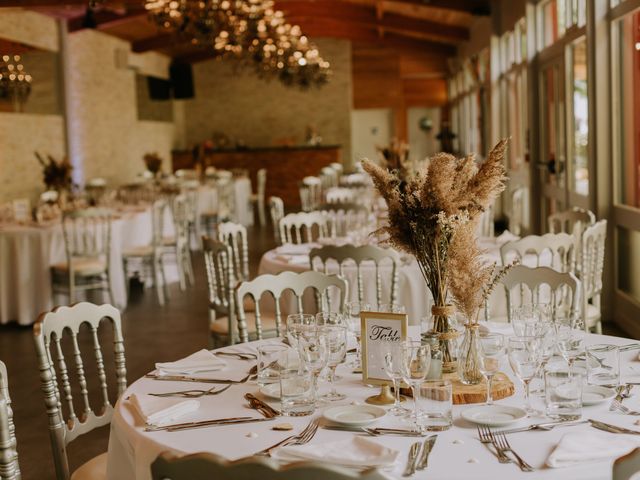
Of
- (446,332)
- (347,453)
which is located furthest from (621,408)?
(347,453)

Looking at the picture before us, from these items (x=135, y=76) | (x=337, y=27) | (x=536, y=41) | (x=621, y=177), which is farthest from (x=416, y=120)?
(x=621, y=177)

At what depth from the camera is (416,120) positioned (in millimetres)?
24609

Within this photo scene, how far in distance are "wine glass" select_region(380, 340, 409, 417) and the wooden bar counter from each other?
56.0ft

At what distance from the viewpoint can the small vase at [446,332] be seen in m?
2.68

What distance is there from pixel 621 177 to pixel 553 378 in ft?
15.9

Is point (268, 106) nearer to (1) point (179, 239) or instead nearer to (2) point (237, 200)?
(2) point (237, 200)

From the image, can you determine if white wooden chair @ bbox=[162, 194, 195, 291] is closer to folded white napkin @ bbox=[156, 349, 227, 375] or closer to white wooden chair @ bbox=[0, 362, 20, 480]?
folded white napkin @ bbox=[156, 349, 227, 375]

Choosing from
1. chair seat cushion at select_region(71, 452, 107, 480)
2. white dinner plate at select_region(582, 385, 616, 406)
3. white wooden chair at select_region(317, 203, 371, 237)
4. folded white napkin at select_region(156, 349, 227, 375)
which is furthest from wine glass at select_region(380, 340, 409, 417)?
white wooden chair at select_region(317, 203, 371, 237)

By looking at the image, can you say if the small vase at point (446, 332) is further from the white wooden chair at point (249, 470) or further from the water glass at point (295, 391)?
the white wooden chair at point (249, 470)

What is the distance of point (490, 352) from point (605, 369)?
0.33 m

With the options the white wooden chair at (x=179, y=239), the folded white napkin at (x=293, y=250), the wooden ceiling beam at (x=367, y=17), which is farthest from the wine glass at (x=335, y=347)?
the wooden ceiling beam at (x=367, y=17)

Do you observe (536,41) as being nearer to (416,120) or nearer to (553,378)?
(553,378)

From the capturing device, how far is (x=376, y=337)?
8.32 ft

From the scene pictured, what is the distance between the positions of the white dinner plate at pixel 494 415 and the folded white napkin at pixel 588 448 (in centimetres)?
18
